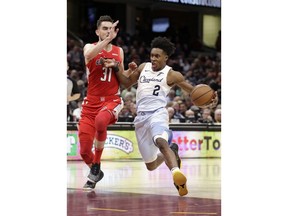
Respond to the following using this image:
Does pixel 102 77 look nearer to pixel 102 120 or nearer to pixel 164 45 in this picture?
pixel 102 120

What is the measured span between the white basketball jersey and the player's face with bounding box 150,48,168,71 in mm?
60

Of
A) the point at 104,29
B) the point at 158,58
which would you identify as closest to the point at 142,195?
the point at 158,58

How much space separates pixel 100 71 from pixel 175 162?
1.94 meters

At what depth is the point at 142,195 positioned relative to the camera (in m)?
8.14

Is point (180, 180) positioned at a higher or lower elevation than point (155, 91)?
lower

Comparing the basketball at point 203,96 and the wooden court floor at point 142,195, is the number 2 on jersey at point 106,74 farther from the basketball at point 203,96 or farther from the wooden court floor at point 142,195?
the basketball at point 203,96

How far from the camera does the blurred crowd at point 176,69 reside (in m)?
17.8

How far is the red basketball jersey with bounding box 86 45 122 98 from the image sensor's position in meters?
8.89

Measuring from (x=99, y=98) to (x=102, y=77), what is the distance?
27 centimetres

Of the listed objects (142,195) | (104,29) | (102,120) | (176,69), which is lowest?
(142,195)

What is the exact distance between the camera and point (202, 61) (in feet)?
84.8

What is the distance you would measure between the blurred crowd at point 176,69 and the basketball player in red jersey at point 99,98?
7.50 m
